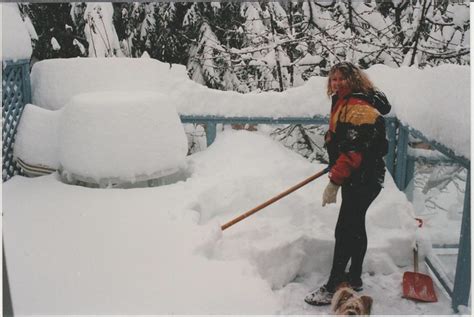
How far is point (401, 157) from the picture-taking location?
4957 mm

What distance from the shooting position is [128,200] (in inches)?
164

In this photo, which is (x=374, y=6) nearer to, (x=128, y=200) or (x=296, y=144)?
(x=296, y=144)

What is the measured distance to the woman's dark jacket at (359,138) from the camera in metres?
3.14

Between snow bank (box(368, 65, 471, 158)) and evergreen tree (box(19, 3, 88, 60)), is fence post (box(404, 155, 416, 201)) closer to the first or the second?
snow bank (box(368, 65, 471, 158))

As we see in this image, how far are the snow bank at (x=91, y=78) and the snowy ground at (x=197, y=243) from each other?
3.49 feet

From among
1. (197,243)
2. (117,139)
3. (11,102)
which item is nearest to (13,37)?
(11,102)

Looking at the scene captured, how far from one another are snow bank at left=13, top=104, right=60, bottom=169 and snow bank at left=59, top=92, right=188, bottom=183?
30 cm

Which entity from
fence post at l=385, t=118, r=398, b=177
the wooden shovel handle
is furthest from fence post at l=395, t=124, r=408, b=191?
the wooden shovel handle

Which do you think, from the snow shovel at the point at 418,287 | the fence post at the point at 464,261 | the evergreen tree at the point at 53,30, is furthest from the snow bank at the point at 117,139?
the evergreen tree at the point at 53,30

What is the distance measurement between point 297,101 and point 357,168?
7.55 feet

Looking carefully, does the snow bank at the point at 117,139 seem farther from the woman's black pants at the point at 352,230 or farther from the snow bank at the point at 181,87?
the woman's black pants at the point at 352,230

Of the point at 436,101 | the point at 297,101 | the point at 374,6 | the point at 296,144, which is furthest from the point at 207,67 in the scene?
the point at 436,101

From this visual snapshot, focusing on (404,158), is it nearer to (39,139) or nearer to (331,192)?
(331,192)

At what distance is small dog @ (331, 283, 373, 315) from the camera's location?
301 centimetres
